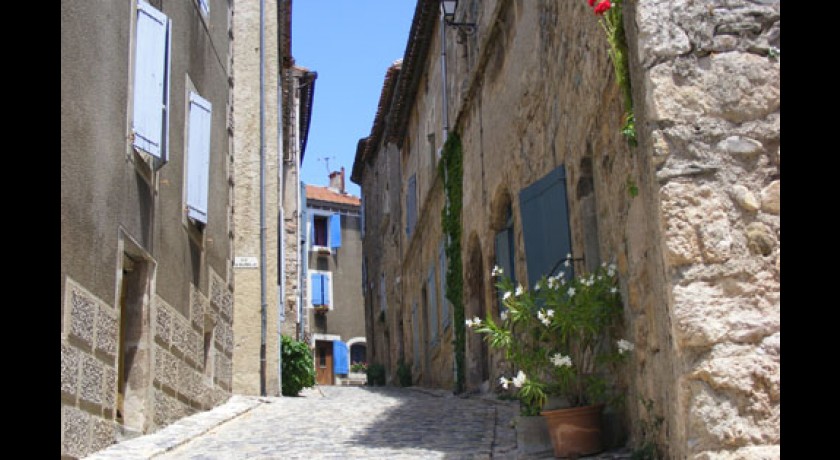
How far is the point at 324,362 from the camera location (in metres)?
36.5

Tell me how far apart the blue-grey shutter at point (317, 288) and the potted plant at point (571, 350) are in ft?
98.0

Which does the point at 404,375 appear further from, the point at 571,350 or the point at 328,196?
the point at 328,196

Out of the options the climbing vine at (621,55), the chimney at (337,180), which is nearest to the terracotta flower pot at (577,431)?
the climbing vine at (621,55)

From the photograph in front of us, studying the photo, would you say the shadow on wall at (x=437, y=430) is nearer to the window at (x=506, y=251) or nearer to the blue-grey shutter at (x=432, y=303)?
the window at (x=506, y=251)

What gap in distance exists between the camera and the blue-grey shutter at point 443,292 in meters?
14.9

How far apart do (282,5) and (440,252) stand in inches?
245

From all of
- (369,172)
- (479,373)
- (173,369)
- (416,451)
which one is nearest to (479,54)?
(479,373)

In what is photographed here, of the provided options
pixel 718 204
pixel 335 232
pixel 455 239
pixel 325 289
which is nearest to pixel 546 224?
pixel 718 204
